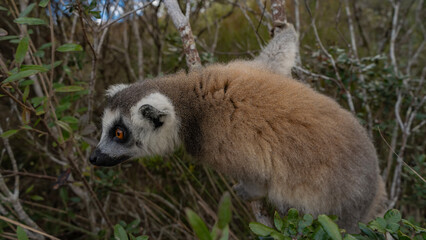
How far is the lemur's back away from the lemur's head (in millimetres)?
151

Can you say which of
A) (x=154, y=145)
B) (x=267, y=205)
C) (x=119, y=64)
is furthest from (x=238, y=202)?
(x=119, y=64)

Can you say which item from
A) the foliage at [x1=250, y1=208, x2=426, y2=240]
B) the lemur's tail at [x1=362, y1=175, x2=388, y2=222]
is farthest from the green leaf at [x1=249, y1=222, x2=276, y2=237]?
the lemur's tail at [x1=362, y1=175, x2=388, y2=222]

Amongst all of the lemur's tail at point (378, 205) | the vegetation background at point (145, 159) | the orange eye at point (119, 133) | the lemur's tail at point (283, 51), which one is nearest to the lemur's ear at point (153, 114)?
the orange eye at point (119, 133)

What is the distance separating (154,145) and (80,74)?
7.90 ft

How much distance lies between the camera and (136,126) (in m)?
2.77

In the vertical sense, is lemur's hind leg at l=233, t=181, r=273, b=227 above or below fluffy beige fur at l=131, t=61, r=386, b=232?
below

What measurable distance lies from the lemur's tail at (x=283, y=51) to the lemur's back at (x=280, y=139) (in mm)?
868

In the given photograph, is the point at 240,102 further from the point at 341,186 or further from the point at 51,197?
the point at 51,197

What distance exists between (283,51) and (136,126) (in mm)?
1876

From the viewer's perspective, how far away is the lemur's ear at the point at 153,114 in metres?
2.55

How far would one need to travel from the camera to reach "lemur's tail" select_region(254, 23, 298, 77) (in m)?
3.56

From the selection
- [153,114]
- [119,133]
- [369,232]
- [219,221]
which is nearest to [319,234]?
[369,232]

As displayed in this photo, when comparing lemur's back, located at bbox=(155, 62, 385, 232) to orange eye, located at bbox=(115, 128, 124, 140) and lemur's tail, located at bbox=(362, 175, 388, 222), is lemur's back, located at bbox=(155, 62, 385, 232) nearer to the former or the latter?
lemur's tail, located at bbox=(362, 175, 388, 222)

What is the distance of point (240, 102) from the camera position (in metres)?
2.54
